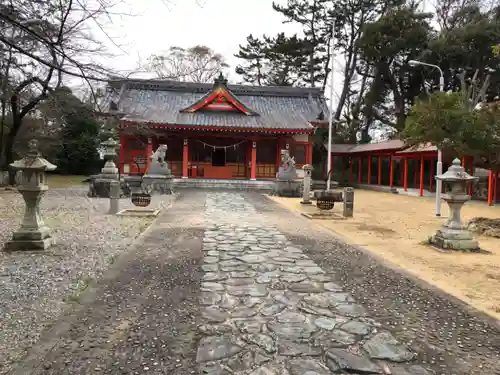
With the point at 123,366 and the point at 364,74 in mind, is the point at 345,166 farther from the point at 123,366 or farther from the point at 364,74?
the point at 123,366

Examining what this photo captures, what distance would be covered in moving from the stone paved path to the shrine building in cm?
1824

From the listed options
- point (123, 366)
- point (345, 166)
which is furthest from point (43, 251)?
point (345, 166)

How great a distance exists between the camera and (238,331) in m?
Answer: 3.58

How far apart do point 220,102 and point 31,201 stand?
20346 mm

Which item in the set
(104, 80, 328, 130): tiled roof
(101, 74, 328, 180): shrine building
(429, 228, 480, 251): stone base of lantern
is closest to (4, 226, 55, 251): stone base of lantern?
(429, 228, 480, 251): stone base of lantern

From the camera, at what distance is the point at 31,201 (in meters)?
6.85

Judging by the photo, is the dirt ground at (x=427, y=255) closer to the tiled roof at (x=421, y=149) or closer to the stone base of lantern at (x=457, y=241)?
the stone base of lantern at (x=457, y=241)

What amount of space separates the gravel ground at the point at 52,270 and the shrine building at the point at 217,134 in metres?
13.5

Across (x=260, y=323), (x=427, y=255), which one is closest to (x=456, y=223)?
(x=427, y=255)

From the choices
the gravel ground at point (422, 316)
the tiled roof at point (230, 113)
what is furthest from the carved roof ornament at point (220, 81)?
the gravel ground at point (422, 316)

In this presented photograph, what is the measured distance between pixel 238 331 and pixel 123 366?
106 cm

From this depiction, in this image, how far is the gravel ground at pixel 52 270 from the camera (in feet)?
11.6

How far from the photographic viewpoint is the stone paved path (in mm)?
2994

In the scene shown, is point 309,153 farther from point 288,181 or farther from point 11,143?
point 11,143
